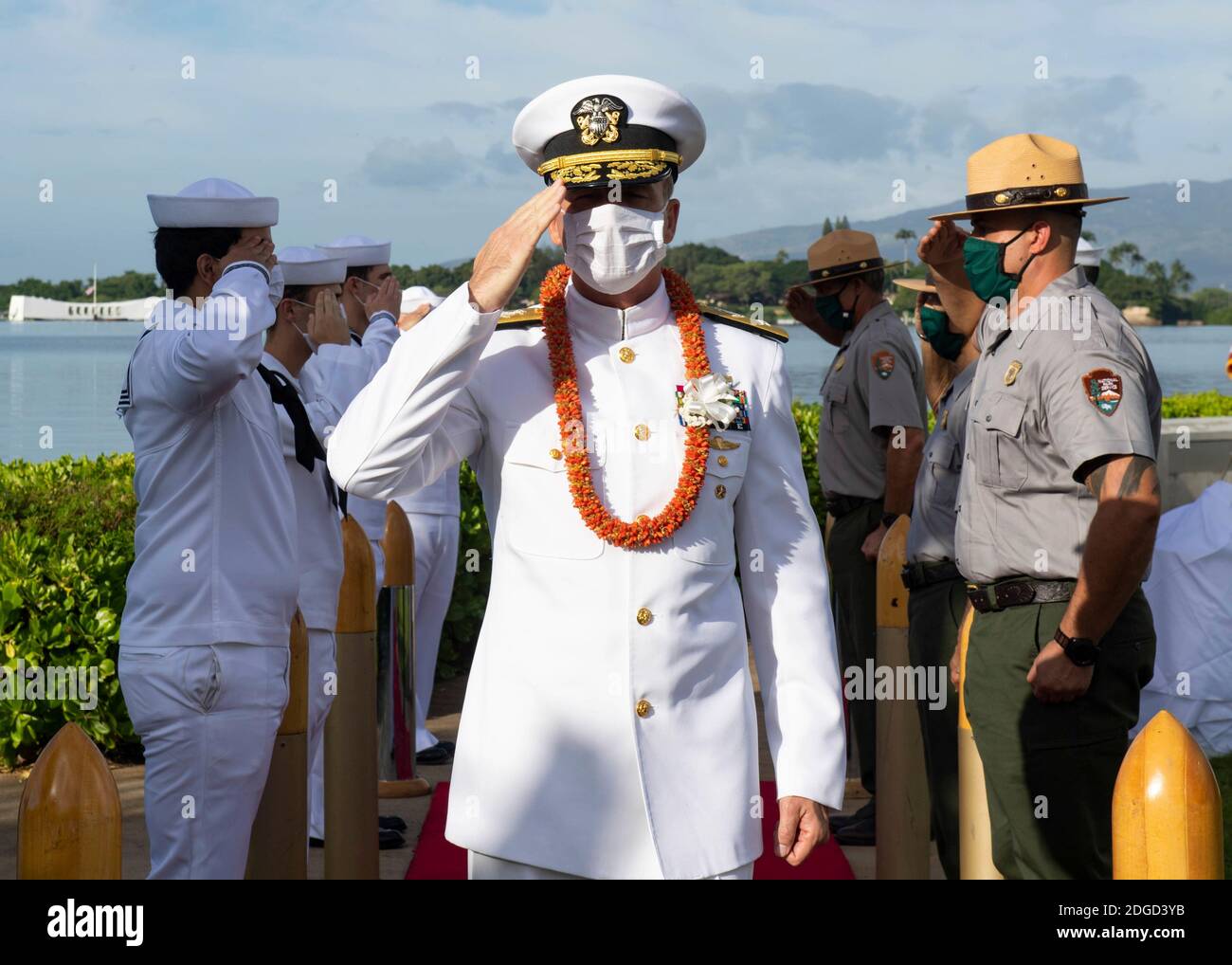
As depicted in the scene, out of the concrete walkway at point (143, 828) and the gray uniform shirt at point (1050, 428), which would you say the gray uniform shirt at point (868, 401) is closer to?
the concrete walkway at point (143, 828)

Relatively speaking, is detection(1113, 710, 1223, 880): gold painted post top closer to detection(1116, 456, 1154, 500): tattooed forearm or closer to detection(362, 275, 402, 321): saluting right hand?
detection(1116, 456, 1154, 500): tattooed forearm

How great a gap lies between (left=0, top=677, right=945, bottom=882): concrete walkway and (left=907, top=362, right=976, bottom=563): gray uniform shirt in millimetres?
1269

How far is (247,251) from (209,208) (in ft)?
0.51

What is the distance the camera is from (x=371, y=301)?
7.52 meters

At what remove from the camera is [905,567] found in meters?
5.10

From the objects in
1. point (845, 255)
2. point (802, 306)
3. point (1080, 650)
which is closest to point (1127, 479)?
point (1080, 650)

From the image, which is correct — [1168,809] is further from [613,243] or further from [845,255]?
[845,255]

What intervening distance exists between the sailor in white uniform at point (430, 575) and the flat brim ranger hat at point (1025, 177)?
3605 millimetres

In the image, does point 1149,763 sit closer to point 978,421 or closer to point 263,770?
point 978,421

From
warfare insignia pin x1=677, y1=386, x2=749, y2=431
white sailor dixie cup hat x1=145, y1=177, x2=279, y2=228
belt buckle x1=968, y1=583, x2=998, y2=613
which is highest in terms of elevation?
white sailor dixie cup hat x1=145, y1=177, x2=279, y2=228

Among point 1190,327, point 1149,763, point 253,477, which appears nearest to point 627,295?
point 1149,763

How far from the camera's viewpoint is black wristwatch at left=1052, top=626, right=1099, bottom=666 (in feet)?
11.8

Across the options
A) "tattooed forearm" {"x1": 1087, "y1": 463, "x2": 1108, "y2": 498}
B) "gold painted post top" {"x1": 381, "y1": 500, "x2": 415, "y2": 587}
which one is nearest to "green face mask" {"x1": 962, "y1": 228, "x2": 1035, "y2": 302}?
"tattooed forearm" {"x1": 1087, "y1": 463, "x2": 1108, "y2": 498}

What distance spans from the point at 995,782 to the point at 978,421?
0.95 metres
